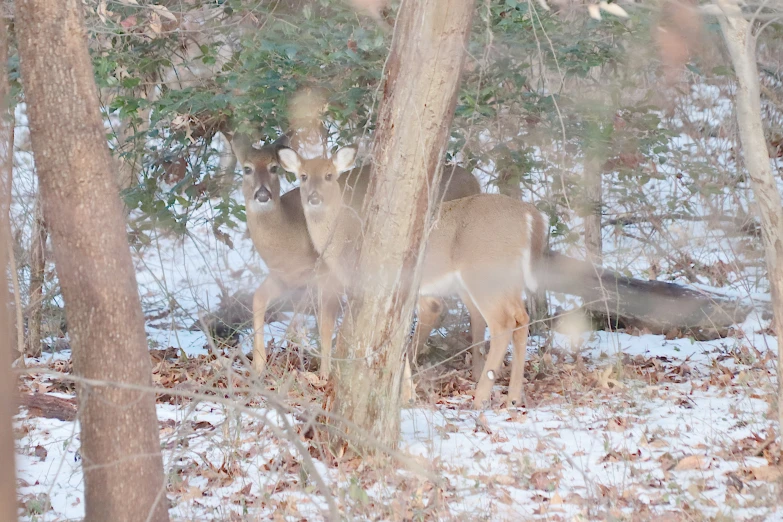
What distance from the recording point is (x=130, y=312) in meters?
3.82

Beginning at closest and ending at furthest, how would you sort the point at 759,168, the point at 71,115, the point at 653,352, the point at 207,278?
the point at 71,115
the point at 759,168
the point at 653,352
the point at 207,278

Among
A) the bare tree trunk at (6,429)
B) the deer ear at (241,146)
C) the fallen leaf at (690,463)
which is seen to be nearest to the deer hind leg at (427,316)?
the deer ear at (241,146)

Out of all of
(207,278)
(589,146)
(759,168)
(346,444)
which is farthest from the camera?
(207,278)

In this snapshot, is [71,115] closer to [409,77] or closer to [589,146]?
[409,77]

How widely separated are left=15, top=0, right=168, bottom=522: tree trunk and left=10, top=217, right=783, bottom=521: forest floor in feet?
0.67

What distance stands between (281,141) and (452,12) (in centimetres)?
402

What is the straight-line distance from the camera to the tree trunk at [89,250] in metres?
3.71

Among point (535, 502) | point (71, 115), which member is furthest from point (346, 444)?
point (71, 115)

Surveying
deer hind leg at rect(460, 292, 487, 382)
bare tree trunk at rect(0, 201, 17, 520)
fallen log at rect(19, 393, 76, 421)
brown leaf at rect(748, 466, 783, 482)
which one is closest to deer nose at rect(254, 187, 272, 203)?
deer hind leg at rect(460, 292, 487, 382)

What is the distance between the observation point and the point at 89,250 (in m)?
3.73

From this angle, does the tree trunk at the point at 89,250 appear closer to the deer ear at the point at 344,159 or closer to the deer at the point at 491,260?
the deer at the point at 491,260

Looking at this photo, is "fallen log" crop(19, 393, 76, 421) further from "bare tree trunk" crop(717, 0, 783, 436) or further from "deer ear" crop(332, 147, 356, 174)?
"bare tree trunk" crop(717, 0, 783, 436)

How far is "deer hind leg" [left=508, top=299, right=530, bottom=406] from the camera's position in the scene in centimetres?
695

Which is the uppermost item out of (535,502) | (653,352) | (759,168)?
(759,168)
